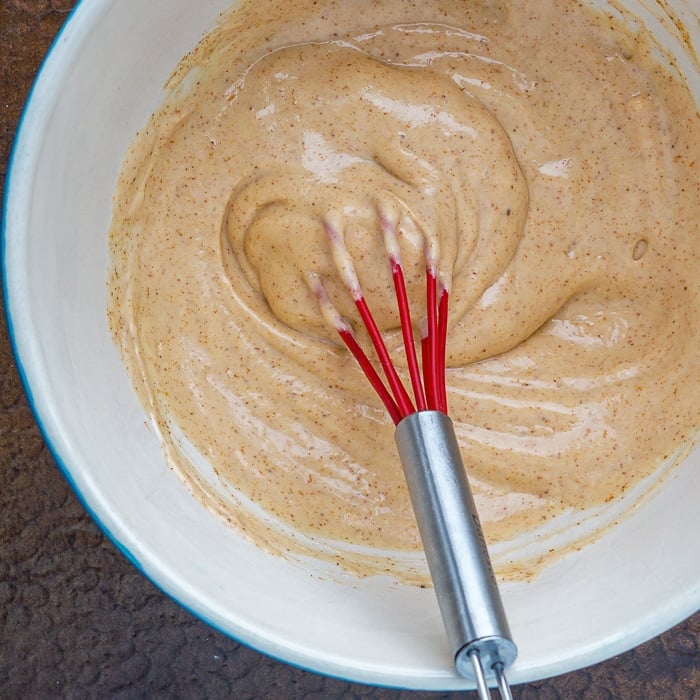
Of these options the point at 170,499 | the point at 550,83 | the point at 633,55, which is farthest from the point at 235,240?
the point at 633,55

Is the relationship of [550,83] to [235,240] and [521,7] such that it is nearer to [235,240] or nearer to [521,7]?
[521,7]

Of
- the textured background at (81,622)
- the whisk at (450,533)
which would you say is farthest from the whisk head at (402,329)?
the textured background at (81,622)

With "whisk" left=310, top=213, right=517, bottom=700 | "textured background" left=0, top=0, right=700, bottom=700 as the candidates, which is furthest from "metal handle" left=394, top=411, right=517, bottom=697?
"textured background" left=0, top=0, right=700, bottom=700

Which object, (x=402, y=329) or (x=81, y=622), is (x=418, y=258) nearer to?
(x=402, y=329)

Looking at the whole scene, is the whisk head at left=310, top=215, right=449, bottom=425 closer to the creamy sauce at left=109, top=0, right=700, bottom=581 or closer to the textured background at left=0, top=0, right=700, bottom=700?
the creamy sauce at left=109, top=0, right=700, bottom=581

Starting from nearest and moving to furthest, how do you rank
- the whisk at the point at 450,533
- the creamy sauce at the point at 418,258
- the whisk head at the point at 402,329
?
the whisk at the point at 450,533
the whisk head at the point at 402,329
the creamy sauce at the point at 418,258

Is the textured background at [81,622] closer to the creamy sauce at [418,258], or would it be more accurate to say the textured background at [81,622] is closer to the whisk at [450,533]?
the creamy sauce at [418,258]
